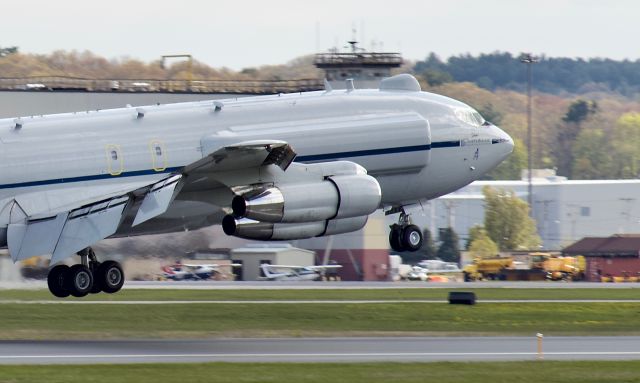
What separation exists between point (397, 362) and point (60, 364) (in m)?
9.19

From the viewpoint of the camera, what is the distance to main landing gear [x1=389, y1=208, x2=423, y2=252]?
4878 centimetres

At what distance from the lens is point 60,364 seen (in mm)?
37031

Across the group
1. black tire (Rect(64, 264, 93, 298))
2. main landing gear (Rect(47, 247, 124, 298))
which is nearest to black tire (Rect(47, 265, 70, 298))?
main landing gear (Rect(47, 247, 124, 298))

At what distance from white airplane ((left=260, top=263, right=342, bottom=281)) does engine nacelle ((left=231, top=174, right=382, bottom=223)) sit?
4094cm

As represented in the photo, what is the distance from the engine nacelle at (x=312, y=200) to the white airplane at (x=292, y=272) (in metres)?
40.9

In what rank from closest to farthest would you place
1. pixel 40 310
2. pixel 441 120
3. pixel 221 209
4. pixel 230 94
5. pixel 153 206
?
pixel 153 206 < pixel 221 209 < pixel 441 120 < pixel 40 310 < pixel 230 94

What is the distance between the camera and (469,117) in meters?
50.5

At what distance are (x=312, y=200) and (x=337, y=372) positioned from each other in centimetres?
847

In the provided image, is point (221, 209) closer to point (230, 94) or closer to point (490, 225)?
point (230, 94)

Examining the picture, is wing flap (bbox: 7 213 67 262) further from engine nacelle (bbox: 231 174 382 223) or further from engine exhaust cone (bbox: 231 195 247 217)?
engine nacelle (bbox: 231 174 382 223)

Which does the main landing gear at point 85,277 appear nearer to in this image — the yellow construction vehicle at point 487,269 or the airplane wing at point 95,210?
the airplane wing at point 95,210

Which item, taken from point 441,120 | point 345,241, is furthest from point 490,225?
point 441,120

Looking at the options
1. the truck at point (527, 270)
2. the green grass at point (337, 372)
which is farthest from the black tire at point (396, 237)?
the truck at point (527, 270)

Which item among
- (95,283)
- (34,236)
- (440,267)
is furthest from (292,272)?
(34,236)
